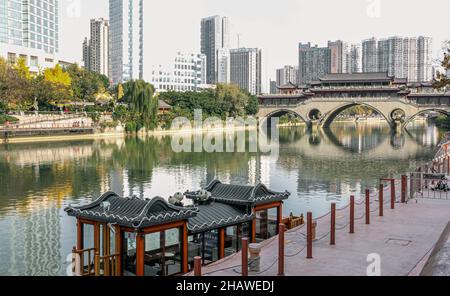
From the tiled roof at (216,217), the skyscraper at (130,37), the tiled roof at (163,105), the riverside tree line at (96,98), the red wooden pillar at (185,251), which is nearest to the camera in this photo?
the red wooden pillar at (185,251)

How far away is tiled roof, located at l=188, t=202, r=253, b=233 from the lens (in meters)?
12.3

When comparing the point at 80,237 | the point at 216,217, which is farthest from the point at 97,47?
the point at 80,237

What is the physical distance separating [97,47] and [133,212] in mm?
154426

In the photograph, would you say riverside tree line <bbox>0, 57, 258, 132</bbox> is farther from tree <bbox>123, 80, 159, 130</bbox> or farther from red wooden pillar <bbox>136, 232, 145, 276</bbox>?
red wooden pillar <bbox>136, 232, 145, 276</bbox>

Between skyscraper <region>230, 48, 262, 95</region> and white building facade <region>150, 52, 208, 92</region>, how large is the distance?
156 ft

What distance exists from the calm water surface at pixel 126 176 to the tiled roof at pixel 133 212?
3240mm

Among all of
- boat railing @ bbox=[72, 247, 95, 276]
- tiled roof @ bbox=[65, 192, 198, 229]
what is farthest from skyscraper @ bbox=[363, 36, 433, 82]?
boat railing @ bbox=[72, 247, 95, 276]

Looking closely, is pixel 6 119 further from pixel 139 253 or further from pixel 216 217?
pixel 139 253

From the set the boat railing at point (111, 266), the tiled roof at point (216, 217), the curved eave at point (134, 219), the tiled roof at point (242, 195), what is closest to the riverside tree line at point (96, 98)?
the tiled roof at point (242, 195)

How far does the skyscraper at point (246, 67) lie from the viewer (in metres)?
189

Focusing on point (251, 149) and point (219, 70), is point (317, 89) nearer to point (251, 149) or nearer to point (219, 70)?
point (251, 149)

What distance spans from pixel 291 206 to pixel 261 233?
798 centimetres

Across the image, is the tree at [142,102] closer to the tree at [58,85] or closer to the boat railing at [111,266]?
the tree at [58,85]

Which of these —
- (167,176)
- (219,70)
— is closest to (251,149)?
(167,176)
